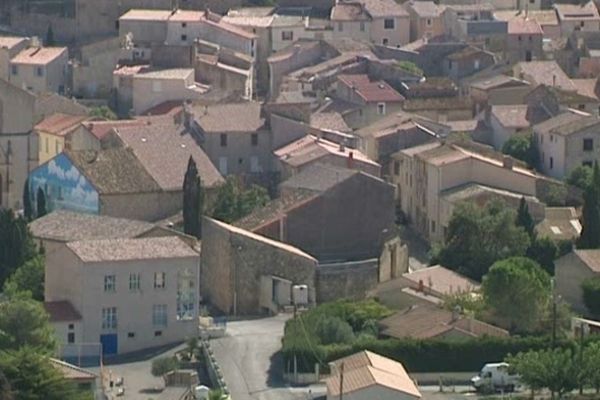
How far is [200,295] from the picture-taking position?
62.8 meters

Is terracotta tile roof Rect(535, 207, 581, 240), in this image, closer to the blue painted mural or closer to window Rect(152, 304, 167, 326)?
window Rect(152, 304, 167, 326)

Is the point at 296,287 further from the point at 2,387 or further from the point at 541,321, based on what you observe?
the point at 2,387

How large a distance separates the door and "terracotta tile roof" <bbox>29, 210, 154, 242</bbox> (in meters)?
3.73

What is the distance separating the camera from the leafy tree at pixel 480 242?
209 feet

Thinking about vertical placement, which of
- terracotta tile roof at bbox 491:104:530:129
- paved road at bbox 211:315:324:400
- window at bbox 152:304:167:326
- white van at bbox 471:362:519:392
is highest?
terracotta tile roof at bbox 491:104:530:129

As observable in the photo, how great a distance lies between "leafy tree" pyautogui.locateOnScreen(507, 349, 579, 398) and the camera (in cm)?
5475

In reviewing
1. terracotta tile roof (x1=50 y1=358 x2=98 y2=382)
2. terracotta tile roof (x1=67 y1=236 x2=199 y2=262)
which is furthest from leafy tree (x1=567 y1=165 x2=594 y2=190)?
terracotta tile roof (x1=50 y1=358 x2=98 y2=382)

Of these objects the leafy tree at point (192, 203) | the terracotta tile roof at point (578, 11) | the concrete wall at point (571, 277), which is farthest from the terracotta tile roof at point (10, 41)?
the concrete wall at point (571, 277)

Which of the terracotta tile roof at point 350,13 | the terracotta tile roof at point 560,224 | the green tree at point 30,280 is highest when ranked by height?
the terracotta tile roof at point 350,13

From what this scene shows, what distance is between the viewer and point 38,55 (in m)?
81.6

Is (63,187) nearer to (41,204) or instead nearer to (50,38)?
(41,204)

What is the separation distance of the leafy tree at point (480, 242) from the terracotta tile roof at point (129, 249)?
5.93m

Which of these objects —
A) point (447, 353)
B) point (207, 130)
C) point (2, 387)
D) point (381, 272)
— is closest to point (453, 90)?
point (207, 130)

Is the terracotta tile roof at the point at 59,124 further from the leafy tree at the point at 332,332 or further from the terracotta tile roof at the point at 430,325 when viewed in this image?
the leafy tree at the point at 332,332
